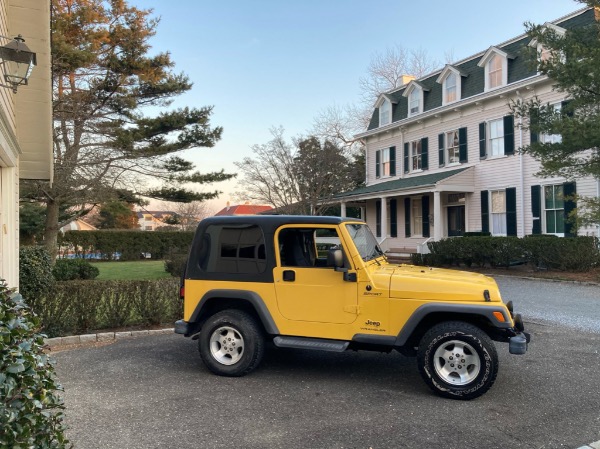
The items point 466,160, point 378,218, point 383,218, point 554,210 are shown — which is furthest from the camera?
point 378,218

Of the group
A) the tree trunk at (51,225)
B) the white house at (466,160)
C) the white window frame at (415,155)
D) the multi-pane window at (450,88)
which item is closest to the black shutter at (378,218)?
the white house at (466,160)

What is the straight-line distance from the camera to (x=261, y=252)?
17.5ft

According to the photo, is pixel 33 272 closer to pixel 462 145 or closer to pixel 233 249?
pixel 233 249

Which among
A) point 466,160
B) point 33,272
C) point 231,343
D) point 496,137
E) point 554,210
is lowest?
point 231,343

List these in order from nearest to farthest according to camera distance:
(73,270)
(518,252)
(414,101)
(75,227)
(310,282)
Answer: (310,282)
(518,252)
(73,270)
(414,101)
(75,227)

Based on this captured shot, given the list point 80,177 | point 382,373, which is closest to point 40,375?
point 382,373

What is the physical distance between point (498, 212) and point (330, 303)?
52.9 ft

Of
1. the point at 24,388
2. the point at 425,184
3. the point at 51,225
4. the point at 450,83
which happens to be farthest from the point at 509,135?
the point at 24,388

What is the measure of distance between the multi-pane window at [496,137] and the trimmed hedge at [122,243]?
58.1 feet

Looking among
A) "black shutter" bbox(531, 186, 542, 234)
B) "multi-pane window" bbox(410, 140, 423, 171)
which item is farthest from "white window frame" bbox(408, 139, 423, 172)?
"black shutter" bbox(531, 186, 542, 234)

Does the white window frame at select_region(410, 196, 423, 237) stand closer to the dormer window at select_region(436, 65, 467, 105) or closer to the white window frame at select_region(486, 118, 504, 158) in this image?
the white window frame at select_region(486, 118, 504, 158)

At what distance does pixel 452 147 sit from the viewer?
70.2 ft

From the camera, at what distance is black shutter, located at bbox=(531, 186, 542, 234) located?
17.2 metres

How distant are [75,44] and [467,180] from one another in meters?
16.8
